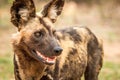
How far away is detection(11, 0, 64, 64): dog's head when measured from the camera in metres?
5.95

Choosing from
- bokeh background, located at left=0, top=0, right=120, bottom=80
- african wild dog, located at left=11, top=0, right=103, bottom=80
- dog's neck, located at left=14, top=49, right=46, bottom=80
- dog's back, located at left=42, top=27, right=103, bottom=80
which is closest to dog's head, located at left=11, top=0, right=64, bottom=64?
african wild dog, located at left=11, top=0, right=103, bottom=80

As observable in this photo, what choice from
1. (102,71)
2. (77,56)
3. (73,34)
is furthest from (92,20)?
(77,56)

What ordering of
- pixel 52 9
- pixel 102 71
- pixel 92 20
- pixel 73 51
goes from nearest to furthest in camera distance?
pixel 52 9 → pixel 73 51 → pixel 102 71 → pixel 92 20

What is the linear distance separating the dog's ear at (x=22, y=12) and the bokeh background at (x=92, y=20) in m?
7.17

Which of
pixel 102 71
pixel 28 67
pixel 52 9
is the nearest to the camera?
pixel 28 67

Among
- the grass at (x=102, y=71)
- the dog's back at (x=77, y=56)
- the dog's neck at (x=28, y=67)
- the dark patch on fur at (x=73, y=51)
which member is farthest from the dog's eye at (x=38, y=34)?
the grass at (x=102, y=71)

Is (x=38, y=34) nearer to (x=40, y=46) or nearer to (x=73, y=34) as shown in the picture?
(x=40, y=46)

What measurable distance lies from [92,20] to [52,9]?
14.9 m

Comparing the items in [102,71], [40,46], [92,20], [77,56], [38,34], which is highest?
[38,34]

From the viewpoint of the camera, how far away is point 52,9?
6.41m

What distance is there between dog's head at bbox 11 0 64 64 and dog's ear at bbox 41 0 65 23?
6 cm

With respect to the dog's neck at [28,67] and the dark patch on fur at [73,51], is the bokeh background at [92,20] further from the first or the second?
the dog's neck at [28,67]

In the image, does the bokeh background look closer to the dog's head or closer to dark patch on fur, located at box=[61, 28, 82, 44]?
dark patch on fur, located at box=[61, 28, 82, 44]

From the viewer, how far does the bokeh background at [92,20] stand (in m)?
15.3
